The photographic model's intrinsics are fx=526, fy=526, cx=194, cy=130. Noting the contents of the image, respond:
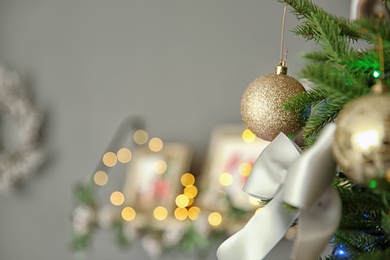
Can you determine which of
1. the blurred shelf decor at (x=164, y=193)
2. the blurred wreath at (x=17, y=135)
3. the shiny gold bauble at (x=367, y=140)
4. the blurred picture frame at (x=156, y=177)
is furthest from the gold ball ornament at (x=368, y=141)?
the blurred wreath at (x=17, y=135)

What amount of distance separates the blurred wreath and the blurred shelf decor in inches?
14.8

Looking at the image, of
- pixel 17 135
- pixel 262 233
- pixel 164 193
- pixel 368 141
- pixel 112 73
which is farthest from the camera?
pixel 17 135

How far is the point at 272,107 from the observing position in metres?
0.52

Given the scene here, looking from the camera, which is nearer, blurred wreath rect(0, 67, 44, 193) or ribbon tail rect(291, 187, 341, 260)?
ribbon tail rect(291, 187, 341, 260)

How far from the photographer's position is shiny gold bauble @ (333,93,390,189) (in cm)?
32

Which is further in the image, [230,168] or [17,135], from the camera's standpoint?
[17,135]

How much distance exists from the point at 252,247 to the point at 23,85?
7.72 feet

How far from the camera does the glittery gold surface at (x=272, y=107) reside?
0.52 meters

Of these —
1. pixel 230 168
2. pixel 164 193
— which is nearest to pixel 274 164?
pixel 230 168

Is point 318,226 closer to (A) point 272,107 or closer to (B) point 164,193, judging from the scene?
(A) point 272,107

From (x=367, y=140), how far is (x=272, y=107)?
200 millimetres

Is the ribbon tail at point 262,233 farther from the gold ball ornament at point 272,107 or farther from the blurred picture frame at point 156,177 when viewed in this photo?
the blurred picture frame at point 156,177

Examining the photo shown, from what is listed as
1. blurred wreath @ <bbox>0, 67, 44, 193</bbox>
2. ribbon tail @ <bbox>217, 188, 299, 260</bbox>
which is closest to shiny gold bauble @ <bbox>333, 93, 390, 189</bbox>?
ribbon tail @ <bbox>217, 188, 299, 260</bbox>

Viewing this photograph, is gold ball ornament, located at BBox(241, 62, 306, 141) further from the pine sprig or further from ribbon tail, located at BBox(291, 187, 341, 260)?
ribbon tail, located at BBox(291, 187, 341, 260)
